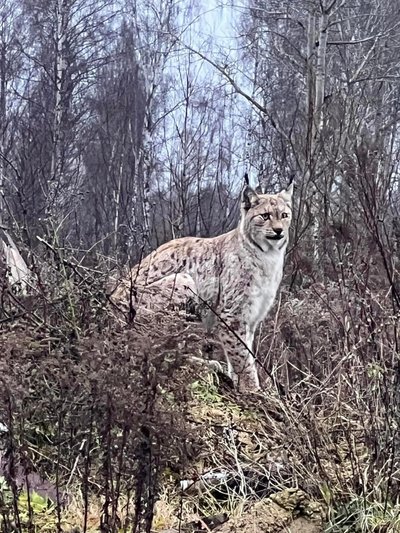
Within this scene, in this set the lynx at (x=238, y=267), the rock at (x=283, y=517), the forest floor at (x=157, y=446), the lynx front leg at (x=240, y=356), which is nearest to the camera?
the forest floor at (x=157, y=446)

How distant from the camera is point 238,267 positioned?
23.4ft

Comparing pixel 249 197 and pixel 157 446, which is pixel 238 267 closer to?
pixel 249 197

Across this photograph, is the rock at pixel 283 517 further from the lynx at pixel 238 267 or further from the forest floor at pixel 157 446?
the lynx at pixel 238 267

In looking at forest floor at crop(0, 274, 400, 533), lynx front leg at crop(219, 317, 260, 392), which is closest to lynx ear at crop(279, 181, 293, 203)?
lynx front leg at crop(219, 317, 260, 392)

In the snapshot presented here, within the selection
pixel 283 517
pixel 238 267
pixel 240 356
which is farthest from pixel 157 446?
pixel 238 267

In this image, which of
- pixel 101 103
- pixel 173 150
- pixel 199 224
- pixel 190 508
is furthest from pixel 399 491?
pixel 101 103

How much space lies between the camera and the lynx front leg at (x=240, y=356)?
614 cm

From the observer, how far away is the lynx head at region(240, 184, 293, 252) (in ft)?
23.8

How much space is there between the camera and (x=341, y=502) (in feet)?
12.8

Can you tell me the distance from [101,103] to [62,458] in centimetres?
2490

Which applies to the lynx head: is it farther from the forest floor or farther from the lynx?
the forest floor

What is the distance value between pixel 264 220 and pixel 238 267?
51cm

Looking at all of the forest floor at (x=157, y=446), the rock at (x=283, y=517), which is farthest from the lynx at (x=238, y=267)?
the rock at (x=283, y=517)

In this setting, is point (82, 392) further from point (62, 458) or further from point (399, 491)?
point (399, 491)
